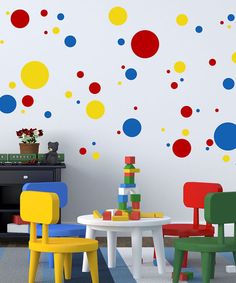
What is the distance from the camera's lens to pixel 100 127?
24.5 ft

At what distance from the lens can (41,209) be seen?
4457 mm

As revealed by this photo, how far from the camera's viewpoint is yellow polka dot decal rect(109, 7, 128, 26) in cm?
748

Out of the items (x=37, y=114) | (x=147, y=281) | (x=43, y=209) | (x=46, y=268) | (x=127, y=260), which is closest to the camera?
(x=43, y=209)

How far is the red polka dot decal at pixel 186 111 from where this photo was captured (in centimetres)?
752

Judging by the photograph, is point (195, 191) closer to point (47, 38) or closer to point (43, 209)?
point (43, 209)

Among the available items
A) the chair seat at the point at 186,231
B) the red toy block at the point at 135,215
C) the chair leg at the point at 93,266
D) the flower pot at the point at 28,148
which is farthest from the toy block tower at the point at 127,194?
the flower pot at the point at 28,148

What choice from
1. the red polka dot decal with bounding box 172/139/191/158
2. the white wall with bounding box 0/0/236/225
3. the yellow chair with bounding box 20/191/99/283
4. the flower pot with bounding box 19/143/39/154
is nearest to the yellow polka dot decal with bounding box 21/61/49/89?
the white wall with bounding box 0/0/236/225

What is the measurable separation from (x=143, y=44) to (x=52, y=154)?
147 centimetres

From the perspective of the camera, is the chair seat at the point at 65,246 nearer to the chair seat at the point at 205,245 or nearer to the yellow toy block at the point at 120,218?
the yellow toy block at the point at 120,218

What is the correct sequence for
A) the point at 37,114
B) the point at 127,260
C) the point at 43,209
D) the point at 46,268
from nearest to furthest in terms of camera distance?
the point at 43,209, the point at 46,268, the point at 127,260, the point at 37,114

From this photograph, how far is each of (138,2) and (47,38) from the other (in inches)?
39.1

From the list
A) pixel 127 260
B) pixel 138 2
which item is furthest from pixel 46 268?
pixel 138 2

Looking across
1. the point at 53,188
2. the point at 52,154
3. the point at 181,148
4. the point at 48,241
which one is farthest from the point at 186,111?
the point at 48,241

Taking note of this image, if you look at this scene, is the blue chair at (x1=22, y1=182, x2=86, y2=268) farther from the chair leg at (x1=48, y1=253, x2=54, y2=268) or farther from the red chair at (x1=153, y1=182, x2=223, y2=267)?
the red chair at (x1=153, y1=182, x2=223, y2=267)
